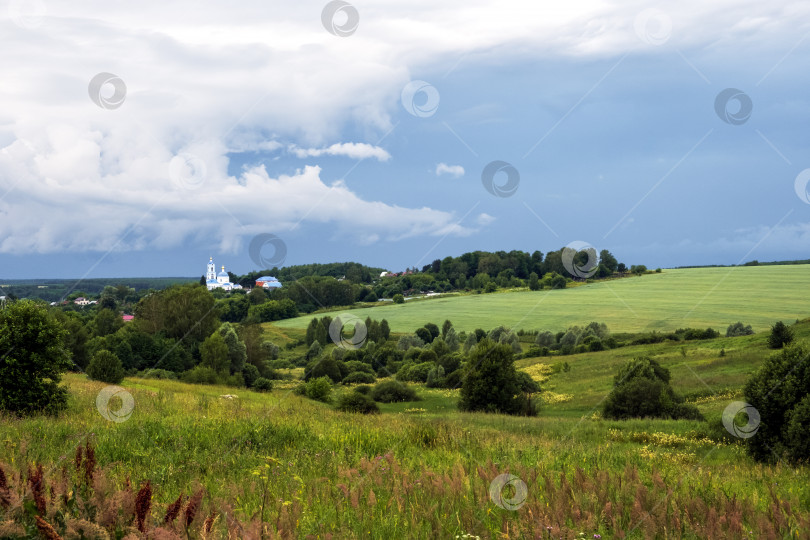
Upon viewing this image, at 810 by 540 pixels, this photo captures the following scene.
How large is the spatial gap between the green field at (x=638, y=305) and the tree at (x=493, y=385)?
54.8m

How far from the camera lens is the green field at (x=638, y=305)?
9869 centimetres

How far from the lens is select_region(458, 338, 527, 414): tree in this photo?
4427 cm

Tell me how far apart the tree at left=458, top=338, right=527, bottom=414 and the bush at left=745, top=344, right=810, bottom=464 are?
26.9 m

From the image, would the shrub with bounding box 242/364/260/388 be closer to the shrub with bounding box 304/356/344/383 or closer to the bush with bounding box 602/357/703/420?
the shrub with bounding box 304/356/344/383

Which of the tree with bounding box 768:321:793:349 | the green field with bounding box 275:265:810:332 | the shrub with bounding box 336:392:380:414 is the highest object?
the green field with bounding box 275:265:810:332

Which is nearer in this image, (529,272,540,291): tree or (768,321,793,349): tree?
(768,321,793,349): tree

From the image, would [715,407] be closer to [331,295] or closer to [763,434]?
[763,434]

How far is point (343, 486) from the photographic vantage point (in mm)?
5840

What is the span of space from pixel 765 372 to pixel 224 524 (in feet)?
60.4

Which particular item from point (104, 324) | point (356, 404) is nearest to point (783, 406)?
point (356, 404)

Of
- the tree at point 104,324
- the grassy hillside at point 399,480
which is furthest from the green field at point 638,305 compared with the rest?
the grassy hillside at point 399,480

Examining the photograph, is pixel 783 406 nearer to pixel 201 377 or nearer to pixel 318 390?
pixel 318 390

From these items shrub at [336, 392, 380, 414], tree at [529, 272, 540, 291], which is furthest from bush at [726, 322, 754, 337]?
tree at [529, 272, 540, 291]

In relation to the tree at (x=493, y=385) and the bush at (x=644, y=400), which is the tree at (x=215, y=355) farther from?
the bush at (x=644, y=400)
